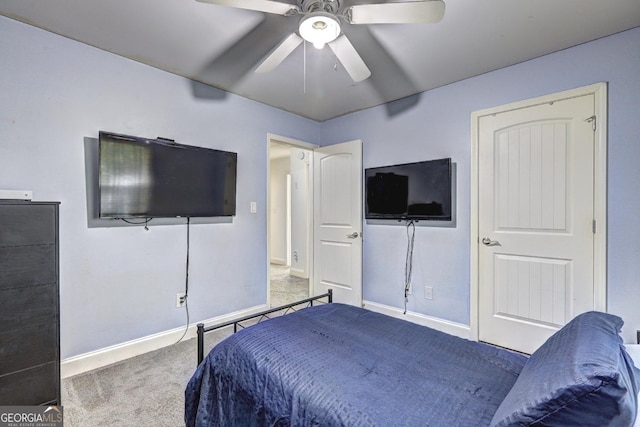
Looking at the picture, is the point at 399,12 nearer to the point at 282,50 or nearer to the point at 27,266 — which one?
the point at 282,50

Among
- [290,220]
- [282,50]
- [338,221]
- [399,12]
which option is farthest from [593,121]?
[290,220]

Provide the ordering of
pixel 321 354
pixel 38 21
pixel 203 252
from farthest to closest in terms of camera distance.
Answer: pixel 203 252 → pixel 38 21 → pixel 321 354

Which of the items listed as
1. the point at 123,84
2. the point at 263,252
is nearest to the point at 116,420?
the point at 263,252

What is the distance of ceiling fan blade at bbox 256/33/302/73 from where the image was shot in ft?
5.75

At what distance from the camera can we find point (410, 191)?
10.3ft

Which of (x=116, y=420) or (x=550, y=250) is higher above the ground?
(x=550, y=250)

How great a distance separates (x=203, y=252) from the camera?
2.95 metres

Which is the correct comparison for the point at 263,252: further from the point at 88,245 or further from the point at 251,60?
the point at 251,60

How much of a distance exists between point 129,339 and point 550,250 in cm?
349

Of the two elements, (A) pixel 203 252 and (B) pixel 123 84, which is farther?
(A) pixel 203 252

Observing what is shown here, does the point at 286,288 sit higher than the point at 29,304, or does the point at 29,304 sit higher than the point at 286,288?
the point at 29,304

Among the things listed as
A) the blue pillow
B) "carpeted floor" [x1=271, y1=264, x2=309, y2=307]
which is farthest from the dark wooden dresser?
"carpeted floor" [x1=271, y1=264, x2=309, y2=307]

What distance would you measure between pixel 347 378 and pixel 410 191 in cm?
232

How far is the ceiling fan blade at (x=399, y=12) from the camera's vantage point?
4.62ft
